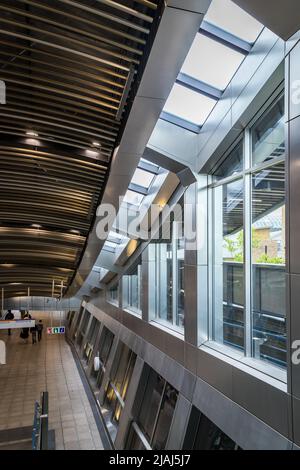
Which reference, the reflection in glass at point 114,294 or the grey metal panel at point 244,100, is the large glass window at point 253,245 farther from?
the reflection in glass at point 114,294

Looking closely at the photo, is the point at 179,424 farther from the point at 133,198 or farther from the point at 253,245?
the point at 133,198

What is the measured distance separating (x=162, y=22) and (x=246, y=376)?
3945 millimetres

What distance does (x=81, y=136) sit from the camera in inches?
200

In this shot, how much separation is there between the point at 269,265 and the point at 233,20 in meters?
3.02

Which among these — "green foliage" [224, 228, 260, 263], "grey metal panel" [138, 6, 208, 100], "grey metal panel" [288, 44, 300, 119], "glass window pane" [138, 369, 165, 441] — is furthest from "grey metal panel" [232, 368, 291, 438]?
"grey metal panel" [138, 6, 208, 100]

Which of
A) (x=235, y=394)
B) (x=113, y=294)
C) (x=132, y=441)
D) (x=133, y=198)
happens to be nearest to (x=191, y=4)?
(x=235, y=394)

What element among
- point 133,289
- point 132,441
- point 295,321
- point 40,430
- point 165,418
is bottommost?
point 132,441

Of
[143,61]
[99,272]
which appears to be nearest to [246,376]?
[143,61]

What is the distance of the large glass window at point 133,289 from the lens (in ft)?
34.9

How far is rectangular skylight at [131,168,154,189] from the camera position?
7633 mm

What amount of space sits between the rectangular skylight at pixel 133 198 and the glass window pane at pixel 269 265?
4012mm

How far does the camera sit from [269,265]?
4242 millimetres
